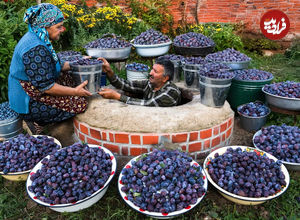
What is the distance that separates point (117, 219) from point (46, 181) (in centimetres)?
60

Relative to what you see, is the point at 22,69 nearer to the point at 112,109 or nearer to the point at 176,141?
the point at 112,109

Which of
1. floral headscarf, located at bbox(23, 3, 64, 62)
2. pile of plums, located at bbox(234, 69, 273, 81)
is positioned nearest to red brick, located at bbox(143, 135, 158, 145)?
floral headscarf, located at bbox(23, 3, 64, 62)

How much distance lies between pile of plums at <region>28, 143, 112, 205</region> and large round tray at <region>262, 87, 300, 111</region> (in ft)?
6.32

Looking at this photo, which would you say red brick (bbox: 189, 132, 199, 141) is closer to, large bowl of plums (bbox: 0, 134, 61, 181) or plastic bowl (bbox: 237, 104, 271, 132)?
plastic bowl (bbox: 237, 104, 271, 132)

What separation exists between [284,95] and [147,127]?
Answer: 1625mm

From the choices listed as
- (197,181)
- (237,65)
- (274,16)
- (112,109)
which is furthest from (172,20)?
(197,181)

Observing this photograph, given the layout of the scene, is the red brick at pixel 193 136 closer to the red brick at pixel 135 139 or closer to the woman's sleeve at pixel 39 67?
the red brick at pixel 135 139

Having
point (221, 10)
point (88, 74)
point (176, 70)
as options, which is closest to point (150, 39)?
point (176, 70)

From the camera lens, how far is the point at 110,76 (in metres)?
2.78

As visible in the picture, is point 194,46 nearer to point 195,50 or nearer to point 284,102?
point 195,50

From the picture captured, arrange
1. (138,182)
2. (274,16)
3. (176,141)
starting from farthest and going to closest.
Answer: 1. (274,16)
2. (176,141)
3. (138,182)

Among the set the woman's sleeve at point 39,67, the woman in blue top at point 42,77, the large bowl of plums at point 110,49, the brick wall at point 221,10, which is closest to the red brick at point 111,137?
the woman in blue top at point 42,77

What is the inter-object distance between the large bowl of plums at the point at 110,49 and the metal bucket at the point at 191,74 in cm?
80

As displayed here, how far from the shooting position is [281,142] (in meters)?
2.32
